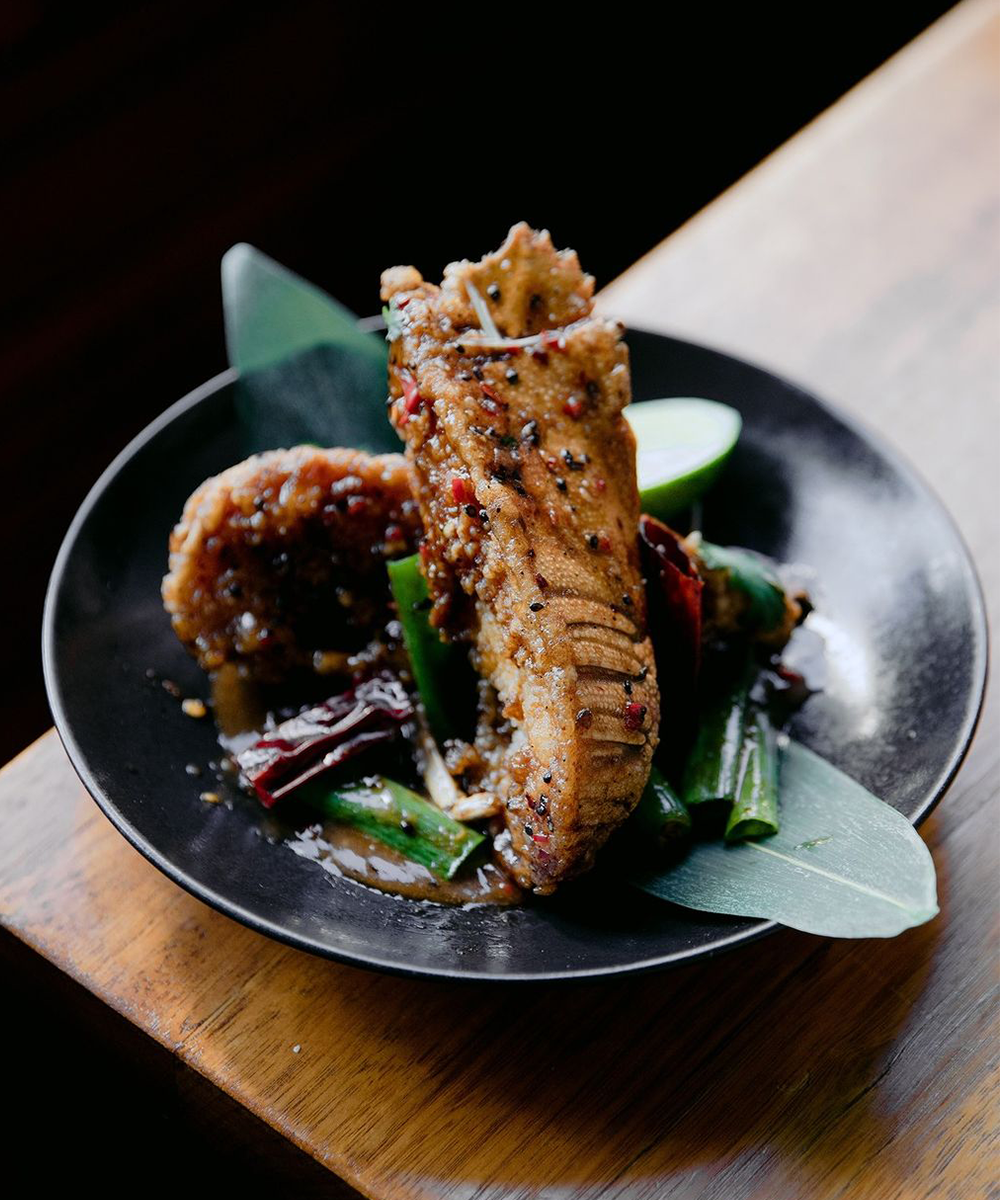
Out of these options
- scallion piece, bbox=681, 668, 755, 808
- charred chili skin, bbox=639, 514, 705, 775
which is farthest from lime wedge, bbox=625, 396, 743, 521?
scallion piece, bbox=681, 668, 755, 808

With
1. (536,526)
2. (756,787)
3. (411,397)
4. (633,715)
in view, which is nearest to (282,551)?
(411,397)

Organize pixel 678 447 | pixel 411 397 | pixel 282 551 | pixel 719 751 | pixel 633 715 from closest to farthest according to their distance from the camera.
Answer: pixel 633 715 → pixel 411 397 → pixel 719 751 → pixel 282 551 → pixel 678 447

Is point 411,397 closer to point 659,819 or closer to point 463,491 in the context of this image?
point 463,491

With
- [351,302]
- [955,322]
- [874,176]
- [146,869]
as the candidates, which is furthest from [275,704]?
[351,302]

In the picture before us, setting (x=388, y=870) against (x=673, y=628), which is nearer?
(x=388, y=870)

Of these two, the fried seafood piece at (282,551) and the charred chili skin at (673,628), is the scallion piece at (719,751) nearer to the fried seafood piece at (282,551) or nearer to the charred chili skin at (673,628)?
the charred chili skin at (673,628)

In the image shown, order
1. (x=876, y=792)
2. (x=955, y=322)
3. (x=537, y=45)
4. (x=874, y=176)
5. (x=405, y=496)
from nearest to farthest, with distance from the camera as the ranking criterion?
(x=876, y=792) < (x=405, y=496) < (x=955, y=322) < (x=874, y=176) < (x=537, y=45)

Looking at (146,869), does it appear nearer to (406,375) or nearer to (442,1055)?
(442,1055)
